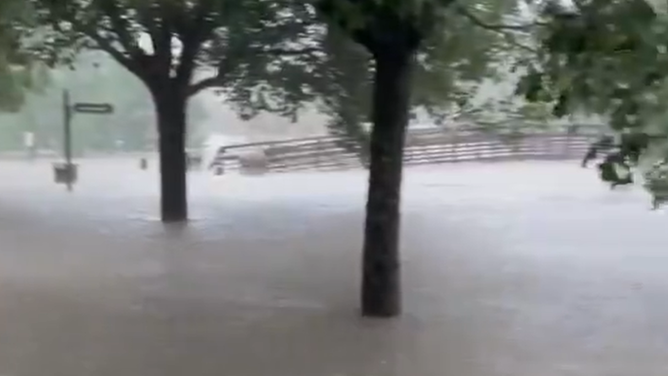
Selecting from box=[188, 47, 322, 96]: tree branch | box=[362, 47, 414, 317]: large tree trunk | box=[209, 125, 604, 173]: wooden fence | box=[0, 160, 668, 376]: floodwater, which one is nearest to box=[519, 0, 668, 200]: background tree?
box=[0, 160, 668, 376]: floodwater

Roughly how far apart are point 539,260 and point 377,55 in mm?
2037

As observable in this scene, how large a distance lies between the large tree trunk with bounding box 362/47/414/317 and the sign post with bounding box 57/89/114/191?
410 cm

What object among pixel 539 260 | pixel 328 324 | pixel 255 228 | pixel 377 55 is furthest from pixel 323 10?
pixel 255 228

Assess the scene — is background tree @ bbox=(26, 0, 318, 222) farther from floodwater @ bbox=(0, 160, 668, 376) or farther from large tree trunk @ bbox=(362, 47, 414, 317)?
floodwater @ bbox=(0, 160, 668, 376)

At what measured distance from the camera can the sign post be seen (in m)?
8.13

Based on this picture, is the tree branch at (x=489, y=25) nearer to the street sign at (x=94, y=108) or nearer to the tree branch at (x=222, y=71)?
the tree branch at (x=222, y=71)

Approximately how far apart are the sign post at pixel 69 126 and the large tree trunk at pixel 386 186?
13.5 feet

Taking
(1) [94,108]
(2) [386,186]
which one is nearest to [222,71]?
(1) [94,108]

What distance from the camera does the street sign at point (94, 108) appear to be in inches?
319

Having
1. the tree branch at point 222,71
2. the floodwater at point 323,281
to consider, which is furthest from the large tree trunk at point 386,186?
the tree branch at point 222,71

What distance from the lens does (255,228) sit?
689 cm

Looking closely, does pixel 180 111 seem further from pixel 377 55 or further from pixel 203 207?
pixel 377 55

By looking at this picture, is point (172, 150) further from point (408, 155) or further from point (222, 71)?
point (408, 155)

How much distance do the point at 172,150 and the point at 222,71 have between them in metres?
0.94
